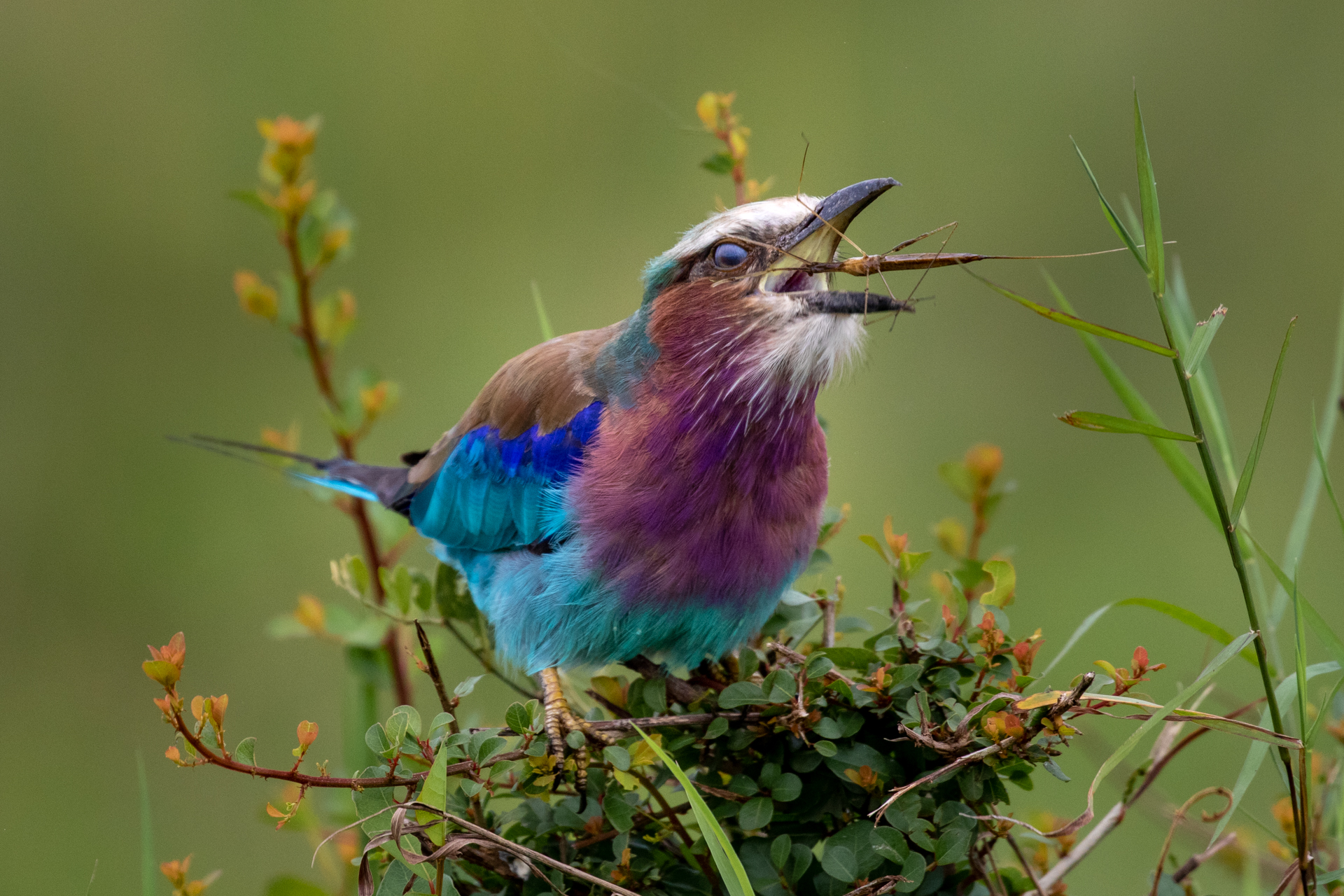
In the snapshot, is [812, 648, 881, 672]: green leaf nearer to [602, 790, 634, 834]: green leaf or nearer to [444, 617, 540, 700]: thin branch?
[602, 790, 634, 834]: green leaf

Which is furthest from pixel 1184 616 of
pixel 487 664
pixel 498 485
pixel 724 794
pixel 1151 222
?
pixel 498 485

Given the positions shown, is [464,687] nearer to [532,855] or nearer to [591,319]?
[532,855]

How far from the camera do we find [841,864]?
4.58 feet

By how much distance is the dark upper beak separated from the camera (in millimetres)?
1729

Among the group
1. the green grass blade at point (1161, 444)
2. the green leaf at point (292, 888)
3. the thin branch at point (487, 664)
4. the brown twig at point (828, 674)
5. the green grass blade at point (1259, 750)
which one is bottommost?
the green leaf at point (292, 888)

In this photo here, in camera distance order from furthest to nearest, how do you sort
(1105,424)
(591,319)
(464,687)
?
(591,319), (464,687), (1105,424)

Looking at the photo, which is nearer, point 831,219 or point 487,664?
point 831,219

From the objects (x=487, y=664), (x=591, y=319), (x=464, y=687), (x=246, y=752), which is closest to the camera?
(x=246, y=752)

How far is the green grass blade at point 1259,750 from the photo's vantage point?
1.35 metres

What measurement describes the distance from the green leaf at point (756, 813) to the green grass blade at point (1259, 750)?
1.59 feet

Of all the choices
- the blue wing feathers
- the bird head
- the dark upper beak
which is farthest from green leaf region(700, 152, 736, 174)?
the blue wing feathers

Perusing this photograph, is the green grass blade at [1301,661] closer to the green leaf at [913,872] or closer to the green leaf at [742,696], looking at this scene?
the green leaf at [913,872]

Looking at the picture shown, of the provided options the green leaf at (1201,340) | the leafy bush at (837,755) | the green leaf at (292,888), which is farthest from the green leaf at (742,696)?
the green leaf at (292,888)

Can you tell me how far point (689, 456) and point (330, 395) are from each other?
2.17ft
